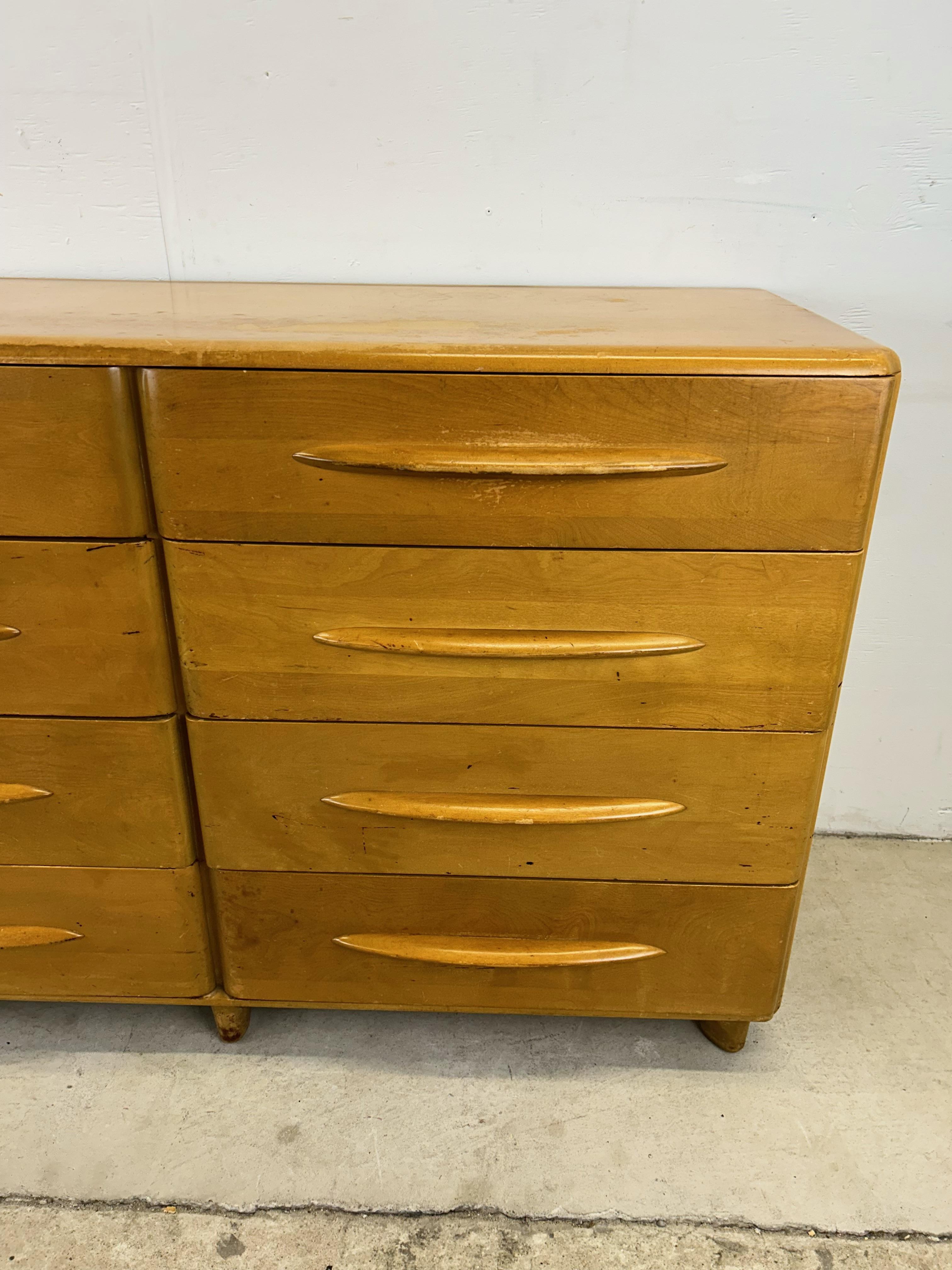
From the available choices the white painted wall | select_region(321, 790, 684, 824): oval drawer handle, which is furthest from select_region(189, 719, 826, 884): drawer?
the white painted wall

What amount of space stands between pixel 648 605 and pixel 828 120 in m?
0.78

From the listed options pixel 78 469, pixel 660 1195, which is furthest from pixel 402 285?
pixel 660 1195

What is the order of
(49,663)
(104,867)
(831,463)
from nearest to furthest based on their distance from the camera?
(831,463)
(49,663)
(104,867)

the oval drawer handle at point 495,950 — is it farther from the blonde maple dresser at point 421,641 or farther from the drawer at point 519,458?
the drawer at point 519,458

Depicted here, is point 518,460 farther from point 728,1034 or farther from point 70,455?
point 728,1034

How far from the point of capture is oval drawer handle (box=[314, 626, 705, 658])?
3.01 ft

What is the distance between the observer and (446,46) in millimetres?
1181

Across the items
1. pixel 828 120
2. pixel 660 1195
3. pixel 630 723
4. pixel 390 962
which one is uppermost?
pixel 828 120

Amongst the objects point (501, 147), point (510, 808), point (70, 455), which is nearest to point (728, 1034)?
point (510, 808)

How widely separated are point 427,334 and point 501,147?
507 millimetres

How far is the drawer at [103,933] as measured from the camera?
41.6 inches

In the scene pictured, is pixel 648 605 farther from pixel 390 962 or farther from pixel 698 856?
pixel 390 962

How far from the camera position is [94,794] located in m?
1.01

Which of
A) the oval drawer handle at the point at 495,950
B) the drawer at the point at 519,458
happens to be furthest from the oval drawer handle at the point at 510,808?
the drawer at the point at 519,458
